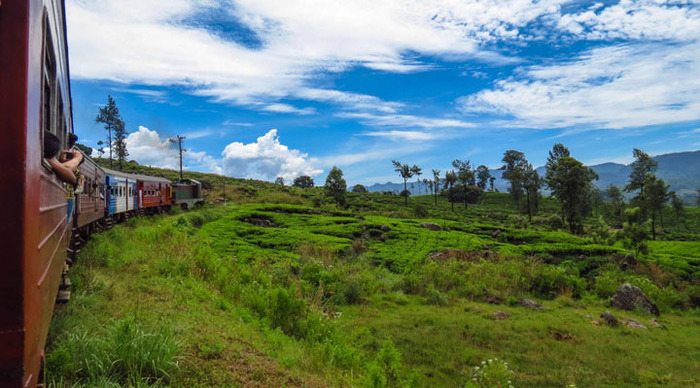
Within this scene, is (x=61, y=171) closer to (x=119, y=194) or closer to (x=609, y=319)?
(x=119, y=194)

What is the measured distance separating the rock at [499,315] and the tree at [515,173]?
5931 centimetres

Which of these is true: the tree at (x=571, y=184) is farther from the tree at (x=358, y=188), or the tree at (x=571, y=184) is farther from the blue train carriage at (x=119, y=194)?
the tree at (x=358, y=188)

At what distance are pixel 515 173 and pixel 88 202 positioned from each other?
240 feet

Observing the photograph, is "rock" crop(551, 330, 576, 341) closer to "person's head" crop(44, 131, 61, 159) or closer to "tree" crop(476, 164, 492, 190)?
"person's head" crop(44, 131, 61, 159)

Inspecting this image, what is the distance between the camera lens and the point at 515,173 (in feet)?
251

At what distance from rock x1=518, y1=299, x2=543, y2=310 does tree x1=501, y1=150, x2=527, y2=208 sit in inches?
2228

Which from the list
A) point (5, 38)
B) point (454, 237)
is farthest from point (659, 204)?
point (5, 38)

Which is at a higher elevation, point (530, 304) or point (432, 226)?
point (432, 226)

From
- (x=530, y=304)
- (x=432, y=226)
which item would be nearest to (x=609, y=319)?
(x=530, y=304)

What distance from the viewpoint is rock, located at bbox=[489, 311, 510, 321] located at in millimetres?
18708

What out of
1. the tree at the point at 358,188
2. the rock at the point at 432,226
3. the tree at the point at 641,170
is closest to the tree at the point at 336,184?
the rock at the point at 432,226

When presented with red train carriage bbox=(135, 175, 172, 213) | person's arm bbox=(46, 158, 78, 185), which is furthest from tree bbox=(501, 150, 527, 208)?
person's arm bbox=(46, 158, 78, 185)

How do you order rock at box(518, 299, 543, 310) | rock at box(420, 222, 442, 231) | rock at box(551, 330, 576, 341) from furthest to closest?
rock at box(420, 222, 442, 231) < rock at box(518, 299, 543, 310) < rock at box(551, 330, 576, 341)

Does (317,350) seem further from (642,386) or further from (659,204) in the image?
(659,204)
